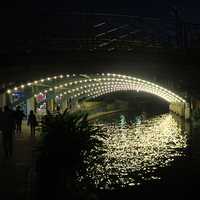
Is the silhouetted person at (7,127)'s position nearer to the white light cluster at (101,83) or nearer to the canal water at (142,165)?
the canal water at (142,165)

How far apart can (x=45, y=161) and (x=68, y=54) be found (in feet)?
42.4

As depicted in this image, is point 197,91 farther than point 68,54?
Yes

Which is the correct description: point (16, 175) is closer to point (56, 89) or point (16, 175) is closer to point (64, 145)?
point (64, 145)

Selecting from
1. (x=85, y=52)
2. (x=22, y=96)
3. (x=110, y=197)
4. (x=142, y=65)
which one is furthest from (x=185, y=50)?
(x=22, y=96)

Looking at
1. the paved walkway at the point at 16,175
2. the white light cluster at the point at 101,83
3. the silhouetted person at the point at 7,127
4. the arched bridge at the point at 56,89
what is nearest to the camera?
the paved walkway at the point at 16,175

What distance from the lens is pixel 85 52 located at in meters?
26.7

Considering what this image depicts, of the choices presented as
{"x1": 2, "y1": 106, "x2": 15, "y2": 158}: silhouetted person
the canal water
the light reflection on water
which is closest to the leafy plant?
the canal water

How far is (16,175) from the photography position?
49.3ft

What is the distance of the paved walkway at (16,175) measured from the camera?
483 inches

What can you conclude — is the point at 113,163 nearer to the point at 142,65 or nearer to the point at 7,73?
the point at 142,65

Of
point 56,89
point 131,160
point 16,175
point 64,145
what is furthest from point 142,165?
point 56,89

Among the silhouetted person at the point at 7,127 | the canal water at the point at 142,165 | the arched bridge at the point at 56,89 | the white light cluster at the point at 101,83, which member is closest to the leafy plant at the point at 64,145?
the canal water at the point at 142,165

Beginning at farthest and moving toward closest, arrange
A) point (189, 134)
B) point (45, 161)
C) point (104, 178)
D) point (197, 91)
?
1. point (197, 91)
2. point (189, 134)
3. point (104, 178)
4. point (45, 161)

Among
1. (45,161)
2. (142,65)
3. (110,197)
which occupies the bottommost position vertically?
(110,197)
